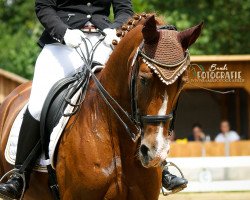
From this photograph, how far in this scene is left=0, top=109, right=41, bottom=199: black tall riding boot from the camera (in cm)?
657

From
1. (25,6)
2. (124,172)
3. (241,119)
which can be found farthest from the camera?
(25,6)

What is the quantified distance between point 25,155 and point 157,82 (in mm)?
2042

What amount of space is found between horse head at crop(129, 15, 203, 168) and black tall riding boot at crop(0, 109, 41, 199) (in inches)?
64.4

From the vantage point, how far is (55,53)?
6703 millimetres

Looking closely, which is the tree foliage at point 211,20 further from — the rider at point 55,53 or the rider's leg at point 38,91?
the rider's leg at point 38,91

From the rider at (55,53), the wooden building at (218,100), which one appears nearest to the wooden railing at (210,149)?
the wooden building at (218,100)

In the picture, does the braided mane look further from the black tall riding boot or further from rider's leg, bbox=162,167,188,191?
rider's leg, bbox=162,167,188,191

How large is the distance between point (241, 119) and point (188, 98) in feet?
4.44

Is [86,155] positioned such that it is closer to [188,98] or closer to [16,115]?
[16,115]

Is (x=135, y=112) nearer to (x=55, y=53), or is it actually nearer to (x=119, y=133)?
(x=119, y=133)

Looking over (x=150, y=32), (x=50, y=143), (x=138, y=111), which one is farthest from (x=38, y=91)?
(x=150, y=32)

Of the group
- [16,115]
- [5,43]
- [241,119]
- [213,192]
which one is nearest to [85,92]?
[16,115]

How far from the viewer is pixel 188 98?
17.6 m

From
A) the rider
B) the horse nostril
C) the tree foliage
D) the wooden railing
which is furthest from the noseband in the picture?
the tree foliage
